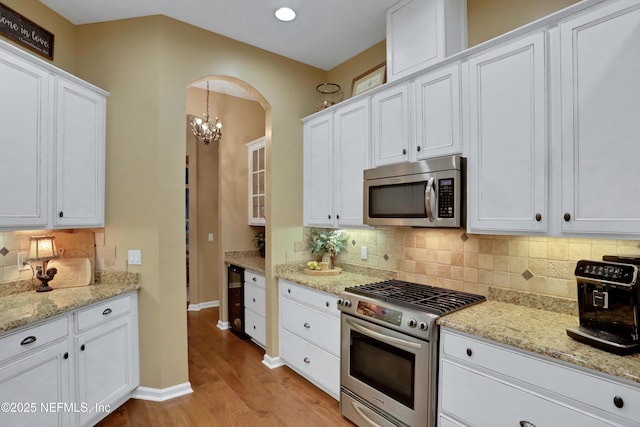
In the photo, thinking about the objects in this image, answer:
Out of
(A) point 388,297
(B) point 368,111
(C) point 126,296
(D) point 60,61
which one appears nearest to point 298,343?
(A) point 388,297

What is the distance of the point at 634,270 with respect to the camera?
4.27ft

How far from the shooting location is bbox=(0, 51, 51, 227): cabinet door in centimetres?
195

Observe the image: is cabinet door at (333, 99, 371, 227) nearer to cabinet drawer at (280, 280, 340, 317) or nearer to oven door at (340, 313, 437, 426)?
cabinet drawer at (280, 280, 340, 317)

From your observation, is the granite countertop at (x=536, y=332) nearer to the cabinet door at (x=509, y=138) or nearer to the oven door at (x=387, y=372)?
the oven door at (x=387, y=372)

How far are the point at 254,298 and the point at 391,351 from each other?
2033 mm

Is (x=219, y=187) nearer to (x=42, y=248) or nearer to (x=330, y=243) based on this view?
(x=330, y=243)

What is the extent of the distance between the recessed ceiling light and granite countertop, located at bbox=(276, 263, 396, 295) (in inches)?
85.4

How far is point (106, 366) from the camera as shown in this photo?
2322mm

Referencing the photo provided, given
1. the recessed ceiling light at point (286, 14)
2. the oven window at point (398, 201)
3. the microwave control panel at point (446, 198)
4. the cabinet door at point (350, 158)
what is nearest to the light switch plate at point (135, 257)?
the cabinet door at point (350, 158)

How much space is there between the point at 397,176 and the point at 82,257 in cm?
254

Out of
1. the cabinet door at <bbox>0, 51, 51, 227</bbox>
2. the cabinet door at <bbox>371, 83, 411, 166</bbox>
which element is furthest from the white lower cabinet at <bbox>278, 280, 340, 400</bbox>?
the cabinet door at <bbox>0, 51, 51, 227</bbox>

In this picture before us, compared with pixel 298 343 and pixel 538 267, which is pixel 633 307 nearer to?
pixel 538 267

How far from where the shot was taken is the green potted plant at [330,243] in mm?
3232

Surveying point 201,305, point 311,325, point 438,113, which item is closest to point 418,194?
point 438,113
